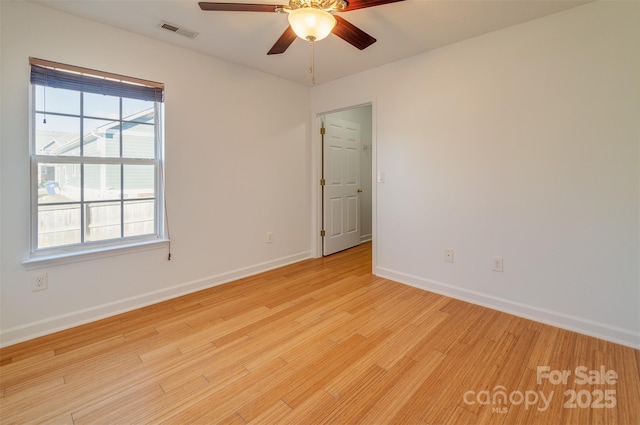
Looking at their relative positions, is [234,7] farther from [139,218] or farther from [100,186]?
[139,218]

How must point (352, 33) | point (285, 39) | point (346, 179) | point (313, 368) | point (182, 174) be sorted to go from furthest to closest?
1. point (346, 179)
2. point (182, 174)
3. point (285, 39)
4. point (352, 33)
5. point (313, 368)

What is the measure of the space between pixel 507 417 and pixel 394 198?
2221 mm

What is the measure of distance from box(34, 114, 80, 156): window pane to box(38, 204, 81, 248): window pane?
0.43 metres

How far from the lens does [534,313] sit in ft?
8.12

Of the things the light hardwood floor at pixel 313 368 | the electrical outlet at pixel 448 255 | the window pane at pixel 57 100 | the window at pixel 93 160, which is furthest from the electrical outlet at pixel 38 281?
the electrical outlet at pixel 448 255

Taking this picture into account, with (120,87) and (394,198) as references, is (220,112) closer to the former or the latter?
(120,87)

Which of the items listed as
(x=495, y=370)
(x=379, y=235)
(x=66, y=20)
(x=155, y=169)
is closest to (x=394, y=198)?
(x=379, y=235)

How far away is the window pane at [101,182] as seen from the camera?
2.49 m

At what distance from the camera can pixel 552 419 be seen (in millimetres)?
1469

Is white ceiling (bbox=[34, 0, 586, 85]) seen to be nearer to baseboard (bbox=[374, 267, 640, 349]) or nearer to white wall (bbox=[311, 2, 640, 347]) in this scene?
white wall (bbox=[311, 2, 640, 347])

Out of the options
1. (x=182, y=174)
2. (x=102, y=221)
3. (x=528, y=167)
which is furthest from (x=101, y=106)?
(x=528, y=167)

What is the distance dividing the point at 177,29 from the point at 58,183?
1588 mm

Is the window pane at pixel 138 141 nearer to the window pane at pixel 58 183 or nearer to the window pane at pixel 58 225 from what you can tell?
the window pane at pixel 58 183

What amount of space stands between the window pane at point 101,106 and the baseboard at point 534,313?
318 cm
